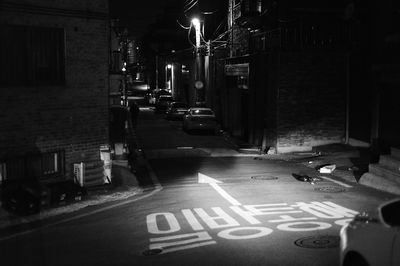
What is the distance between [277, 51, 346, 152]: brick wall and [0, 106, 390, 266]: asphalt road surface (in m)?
6.90

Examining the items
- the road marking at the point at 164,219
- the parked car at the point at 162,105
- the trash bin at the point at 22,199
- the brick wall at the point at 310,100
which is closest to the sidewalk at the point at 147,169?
the trash bin at the point at 22,199

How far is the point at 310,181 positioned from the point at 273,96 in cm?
900

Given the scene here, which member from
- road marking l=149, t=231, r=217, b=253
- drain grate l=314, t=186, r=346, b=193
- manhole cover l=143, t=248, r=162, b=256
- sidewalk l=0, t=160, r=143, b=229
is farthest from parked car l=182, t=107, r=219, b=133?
manhole cover l=143, t=248, r=162, b=256

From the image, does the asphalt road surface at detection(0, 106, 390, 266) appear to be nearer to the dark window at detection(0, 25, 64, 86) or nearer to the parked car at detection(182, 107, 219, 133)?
the dark window at detection(0, 25, 64, 86)

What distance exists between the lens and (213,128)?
114 feet

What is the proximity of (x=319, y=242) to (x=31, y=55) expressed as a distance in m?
9.44

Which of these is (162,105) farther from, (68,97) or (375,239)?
(375,239)

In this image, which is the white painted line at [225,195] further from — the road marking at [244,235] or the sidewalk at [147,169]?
the road marking at [244,235]

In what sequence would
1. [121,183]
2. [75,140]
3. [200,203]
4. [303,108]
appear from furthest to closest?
1. [303,108]
2. [121,183]
3. [75,140]
4. [200,203]

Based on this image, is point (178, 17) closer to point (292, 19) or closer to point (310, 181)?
point (292, 19)

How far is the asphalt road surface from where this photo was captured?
990 centimetres

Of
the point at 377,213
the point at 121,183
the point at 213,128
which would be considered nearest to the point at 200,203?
the point at 121,183

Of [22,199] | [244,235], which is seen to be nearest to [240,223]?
[244,235]

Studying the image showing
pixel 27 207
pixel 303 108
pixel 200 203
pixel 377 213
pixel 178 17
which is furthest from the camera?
pixel 178 17
